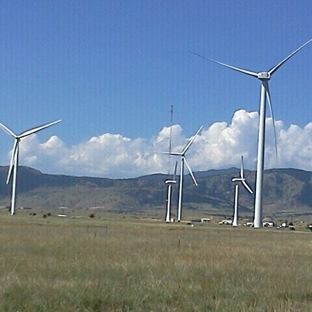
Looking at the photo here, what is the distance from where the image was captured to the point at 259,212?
83.3 meters

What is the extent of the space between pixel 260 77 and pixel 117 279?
2533 inches

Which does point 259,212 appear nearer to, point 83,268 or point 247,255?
point 247,255

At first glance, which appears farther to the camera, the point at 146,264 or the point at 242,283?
the point at 146,264

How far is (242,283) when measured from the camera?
20.2 metres

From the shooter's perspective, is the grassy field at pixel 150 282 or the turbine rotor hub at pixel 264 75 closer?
the grassy field at pixel 150 282

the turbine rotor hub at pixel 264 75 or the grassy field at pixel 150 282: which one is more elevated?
the turbine rotor hub at pixel 264 75

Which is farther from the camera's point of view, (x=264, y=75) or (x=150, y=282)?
(x=264, y=75)

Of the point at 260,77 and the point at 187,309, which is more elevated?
the point at 260,77

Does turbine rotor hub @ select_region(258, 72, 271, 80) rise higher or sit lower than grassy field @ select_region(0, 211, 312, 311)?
higher

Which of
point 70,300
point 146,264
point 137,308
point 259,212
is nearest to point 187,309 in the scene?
point 137,308

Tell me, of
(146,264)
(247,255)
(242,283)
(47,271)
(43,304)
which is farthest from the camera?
(247,255)

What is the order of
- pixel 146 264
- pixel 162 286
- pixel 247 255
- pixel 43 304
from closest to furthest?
pixel 43 304
pixel 162 286
pixel 146 264
pixel 247 255

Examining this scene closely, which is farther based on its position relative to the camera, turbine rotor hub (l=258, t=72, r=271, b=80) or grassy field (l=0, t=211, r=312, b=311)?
turbine rotor hub (l=258, t=72, r=271, b=80)

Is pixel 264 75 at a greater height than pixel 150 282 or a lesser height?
greater
